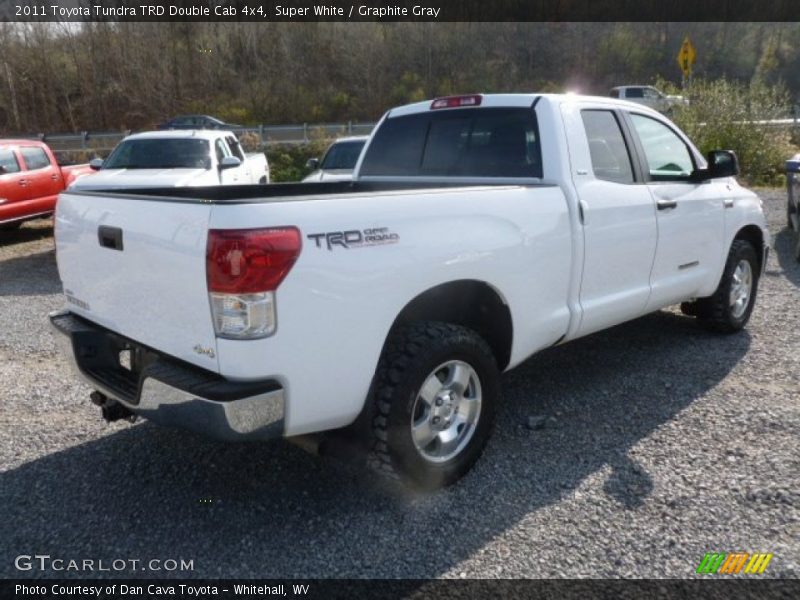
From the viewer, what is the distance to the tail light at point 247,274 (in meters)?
2.34

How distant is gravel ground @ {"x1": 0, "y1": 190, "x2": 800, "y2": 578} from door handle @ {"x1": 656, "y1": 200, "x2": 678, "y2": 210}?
1203mm

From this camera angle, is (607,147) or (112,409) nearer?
(112,409)

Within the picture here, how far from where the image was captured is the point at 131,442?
380 centimetres

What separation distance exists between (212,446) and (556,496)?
193 centimetres

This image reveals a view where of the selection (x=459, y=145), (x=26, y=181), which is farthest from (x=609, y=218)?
(x=26, y=181)

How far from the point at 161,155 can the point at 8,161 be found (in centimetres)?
306

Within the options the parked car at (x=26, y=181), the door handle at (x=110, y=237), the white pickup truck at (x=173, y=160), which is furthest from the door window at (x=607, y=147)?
the parked car at (x=26, y=181)

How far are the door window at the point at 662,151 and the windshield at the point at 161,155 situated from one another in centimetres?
684

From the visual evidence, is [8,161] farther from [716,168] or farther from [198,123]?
[198,123]

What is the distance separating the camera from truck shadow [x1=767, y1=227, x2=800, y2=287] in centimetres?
775

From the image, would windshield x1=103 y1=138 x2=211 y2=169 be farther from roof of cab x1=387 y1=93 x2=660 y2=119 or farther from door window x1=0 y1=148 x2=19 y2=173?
roof of cab x1=387 y1=93 x2=660 y2=119

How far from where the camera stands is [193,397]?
96.2 inches

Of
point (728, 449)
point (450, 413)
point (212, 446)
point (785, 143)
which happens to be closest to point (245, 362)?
point (450, 413)

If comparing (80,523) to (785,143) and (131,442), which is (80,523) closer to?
(131,442)
